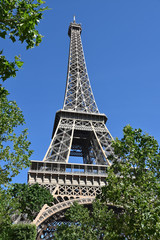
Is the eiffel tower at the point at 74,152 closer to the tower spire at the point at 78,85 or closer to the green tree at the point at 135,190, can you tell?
the tower spire at the point at 78,85

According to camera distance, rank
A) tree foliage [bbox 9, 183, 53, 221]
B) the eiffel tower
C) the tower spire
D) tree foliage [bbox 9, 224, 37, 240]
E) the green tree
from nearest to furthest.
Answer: the green tree → tree foliage [bbox 9, 224, 37, 240] → tree foliage [bbox 9, 183, 53, 221] → the eiffel tower → the tower spire

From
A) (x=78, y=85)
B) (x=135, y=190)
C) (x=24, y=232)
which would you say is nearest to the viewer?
(x=135, y=190)

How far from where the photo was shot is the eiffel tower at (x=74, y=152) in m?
27.4

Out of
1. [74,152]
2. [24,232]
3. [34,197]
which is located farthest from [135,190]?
[74,152]

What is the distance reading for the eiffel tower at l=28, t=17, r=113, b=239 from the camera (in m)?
27.4

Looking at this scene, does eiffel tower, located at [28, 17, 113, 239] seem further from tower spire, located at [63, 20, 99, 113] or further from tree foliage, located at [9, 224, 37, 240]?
tree foliage, located at [9, 224, 37, 240]

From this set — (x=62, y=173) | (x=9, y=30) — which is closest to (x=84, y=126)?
(x=62, y=173)

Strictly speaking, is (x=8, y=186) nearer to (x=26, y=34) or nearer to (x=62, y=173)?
(x=26, y=34)

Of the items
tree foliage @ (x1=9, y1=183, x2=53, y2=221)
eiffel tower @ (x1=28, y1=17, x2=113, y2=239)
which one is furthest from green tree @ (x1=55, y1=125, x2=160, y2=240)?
tree foliage @ (x1=9, y1=183, x2=53, y2=221)

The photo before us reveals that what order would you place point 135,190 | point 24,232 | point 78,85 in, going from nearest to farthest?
point 135,190, point 24,232, point 78,85

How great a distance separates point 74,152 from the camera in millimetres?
48281

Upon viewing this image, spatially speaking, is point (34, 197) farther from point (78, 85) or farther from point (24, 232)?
point (78, 85)

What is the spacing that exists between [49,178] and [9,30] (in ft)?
83.2

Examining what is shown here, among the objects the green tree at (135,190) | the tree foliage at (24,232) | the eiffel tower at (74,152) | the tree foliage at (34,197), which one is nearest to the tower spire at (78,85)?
the eiffel tower at (74,152)
